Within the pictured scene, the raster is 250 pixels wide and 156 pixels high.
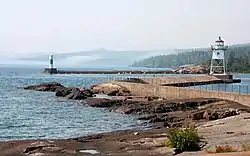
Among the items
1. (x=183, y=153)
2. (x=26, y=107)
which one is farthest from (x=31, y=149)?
(x=26, y=107)

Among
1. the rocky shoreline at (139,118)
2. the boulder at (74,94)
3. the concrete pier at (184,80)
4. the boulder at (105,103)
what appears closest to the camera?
the rocky shoreline at (139,118)

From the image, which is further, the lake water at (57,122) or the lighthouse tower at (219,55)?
the lighthouse tower at (219,55)


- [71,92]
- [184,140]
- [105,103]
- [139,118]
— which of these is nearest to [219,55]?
[71,92]

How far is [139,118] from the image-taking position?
144 feet

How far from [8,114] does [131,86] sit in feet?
94.6

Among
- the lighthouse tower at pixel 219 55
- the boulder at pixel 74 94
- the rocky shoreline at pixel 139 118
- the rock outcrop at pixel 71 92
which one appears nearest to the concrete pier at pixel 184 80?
the lighthouse tower at pixel 219 55

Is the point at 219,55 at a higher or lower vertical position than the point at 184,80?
higher

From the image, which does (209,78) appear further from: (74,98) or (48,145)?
(48,145)

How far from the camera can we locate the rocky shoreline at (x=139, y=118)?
2181 centimetres

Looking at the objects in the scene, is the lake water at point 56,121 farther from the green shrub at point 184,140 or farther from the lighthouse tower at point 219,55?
the lighthouse tower at point 219,55

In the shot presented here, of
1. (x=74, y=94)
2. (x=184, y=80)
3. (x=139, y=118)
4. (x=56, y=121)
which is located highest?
(x=184, y=80)

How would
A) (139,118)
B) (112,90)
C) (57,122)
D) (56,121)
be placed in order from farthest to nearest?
(112,90), (56,121), (139,118), (57,122)

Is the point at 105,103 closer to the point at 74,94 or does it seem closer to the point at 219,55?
the point at 74,94

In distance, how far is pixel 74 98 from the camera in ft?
233
